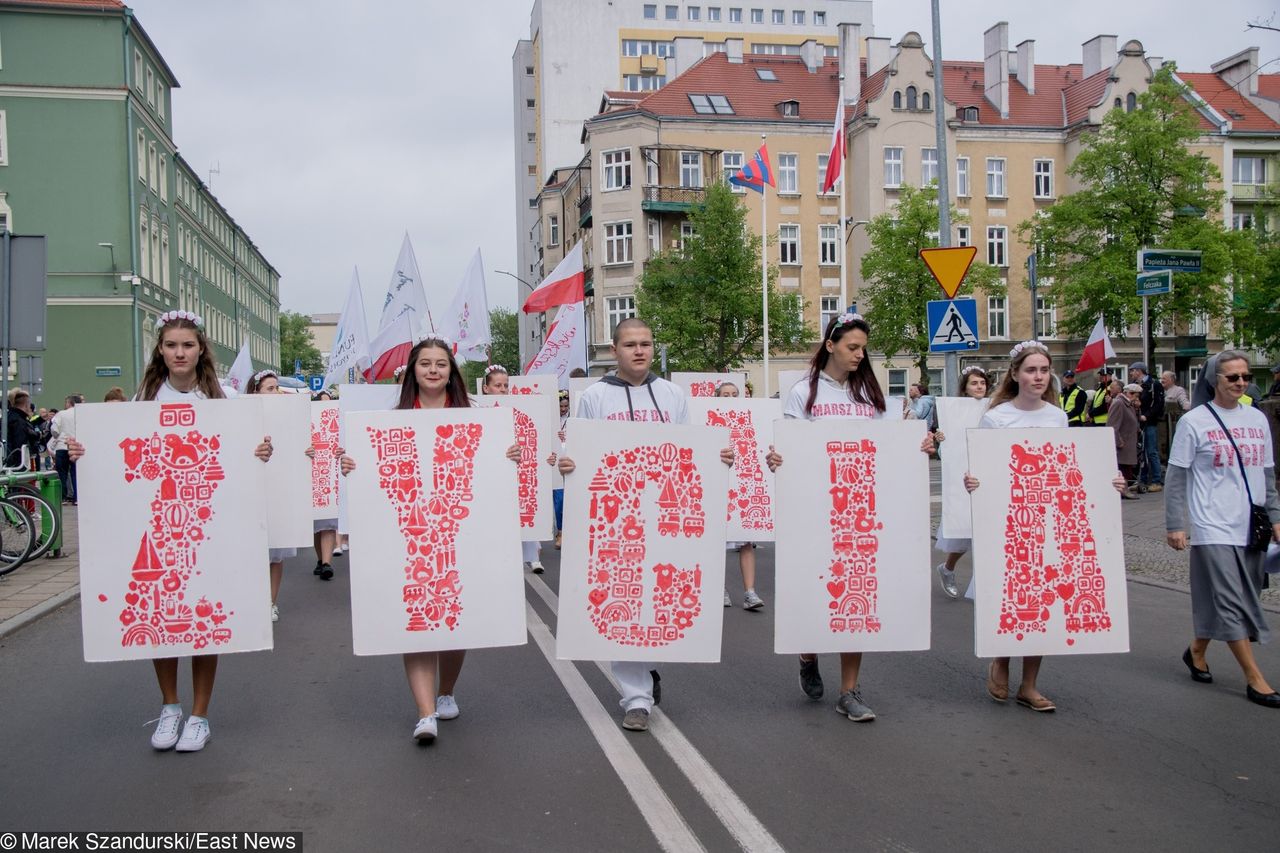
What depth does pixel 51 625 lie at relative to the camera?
9.45 m

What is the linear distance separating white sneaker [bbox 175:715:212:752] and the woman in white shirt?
5.41 metres

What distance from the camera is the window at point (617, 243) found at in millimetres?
57500

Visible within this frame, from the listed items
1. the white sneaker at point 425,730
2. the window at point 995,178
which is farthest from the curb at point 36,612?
the window at point 995,178

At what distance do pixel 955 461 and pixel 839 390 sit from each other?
4299 mm

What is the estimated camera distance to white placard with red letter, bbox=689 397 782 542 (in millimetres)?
10859

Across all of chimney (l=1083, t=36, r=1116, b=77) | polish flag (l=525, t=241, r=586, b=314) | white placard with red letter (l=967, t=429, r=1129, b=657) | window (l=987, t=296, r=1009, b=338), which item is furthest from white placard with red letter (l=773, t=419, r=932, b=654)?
chimney (l=1083, t=36, r=1116, b=77)

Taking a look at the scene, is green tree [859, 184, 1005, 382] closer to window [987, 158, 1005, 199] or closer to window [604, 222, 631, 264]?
window [987, 158, 1005, 199]

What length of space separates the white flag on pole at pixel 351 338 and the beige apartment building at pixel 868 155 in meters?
37.3

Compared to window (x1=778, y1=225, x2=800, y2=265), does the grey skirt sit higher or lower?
lower

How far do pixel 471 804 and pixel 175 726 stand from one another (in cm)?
184

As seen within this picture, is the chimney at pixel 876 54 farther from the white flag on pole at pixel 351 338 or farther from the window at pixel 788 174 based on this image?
the white flag on pole at pixel 351 338

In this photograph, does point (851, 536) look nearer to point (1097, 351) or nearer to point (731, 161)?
point (1097, 351)

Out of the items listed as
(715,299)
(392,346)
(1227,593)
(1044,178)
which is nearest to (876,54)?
(1044,178)

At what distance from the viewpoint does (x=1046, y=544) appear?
636 centimetres
